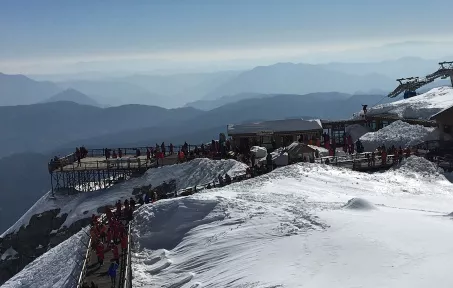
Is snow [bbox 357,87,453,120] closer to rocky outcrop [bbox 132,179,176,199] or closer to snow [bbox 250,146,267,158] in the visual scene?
snow [bbox 250,146,267,158]

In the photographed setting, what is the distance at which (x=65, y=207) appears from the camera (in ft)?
137

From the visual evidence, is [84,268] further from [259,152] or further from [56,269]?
[259,152]

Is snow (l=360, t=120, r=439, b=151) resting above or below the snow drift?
above

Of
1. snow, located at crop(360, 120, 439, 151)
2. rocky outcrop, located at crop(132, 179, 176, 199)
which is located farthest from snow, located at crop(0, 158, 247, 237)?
snow, located at crop(360, 120, 439, 151)

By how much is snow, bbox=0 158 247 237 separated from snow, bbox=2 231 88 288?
1062cm

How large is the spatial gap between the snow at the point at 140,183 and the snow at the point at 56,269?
10.6 metres

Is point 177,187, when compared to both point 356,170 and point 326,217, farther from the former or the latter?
point 326,217

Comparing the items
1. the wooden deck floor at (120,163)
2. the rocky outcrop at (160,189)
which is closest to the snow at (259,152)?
the rocky outcrop at (160,189)

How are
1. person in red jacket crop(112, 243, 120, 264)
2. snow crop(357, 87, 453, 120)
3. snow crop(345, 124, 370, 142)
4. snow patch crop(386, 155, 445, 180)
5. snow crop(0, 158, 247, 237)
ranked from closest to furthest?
person in red jacket crop(112, 243, 120, 264), snow patch crop(386, 155, 445, 180), snow crop(0, 158, 247, 237), snow crop(357, 87, 453, 120), snow crop(345, 124, 370, 142)

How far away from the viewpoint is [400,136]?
42.9 meters

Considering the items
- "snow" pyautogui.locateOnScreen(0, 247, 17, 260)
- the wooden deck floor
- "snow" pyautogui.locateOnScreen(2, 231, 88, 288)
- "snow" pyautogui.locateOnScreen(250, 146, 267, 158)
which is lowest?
"snow" pyautogui.locateOnScreen(0, 247, 17, 260)

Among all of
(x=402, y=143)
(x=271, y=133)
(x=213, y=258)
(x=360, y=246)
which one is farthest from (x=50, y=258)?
(x=402, y=143)

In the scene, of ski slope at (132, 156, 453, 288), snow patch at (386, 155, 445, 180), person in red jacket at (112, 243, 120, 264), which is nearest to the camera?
ski slope at (132, 156, 453, 288)

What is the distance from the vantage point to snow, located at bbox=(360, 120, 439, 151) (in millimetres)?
41562
